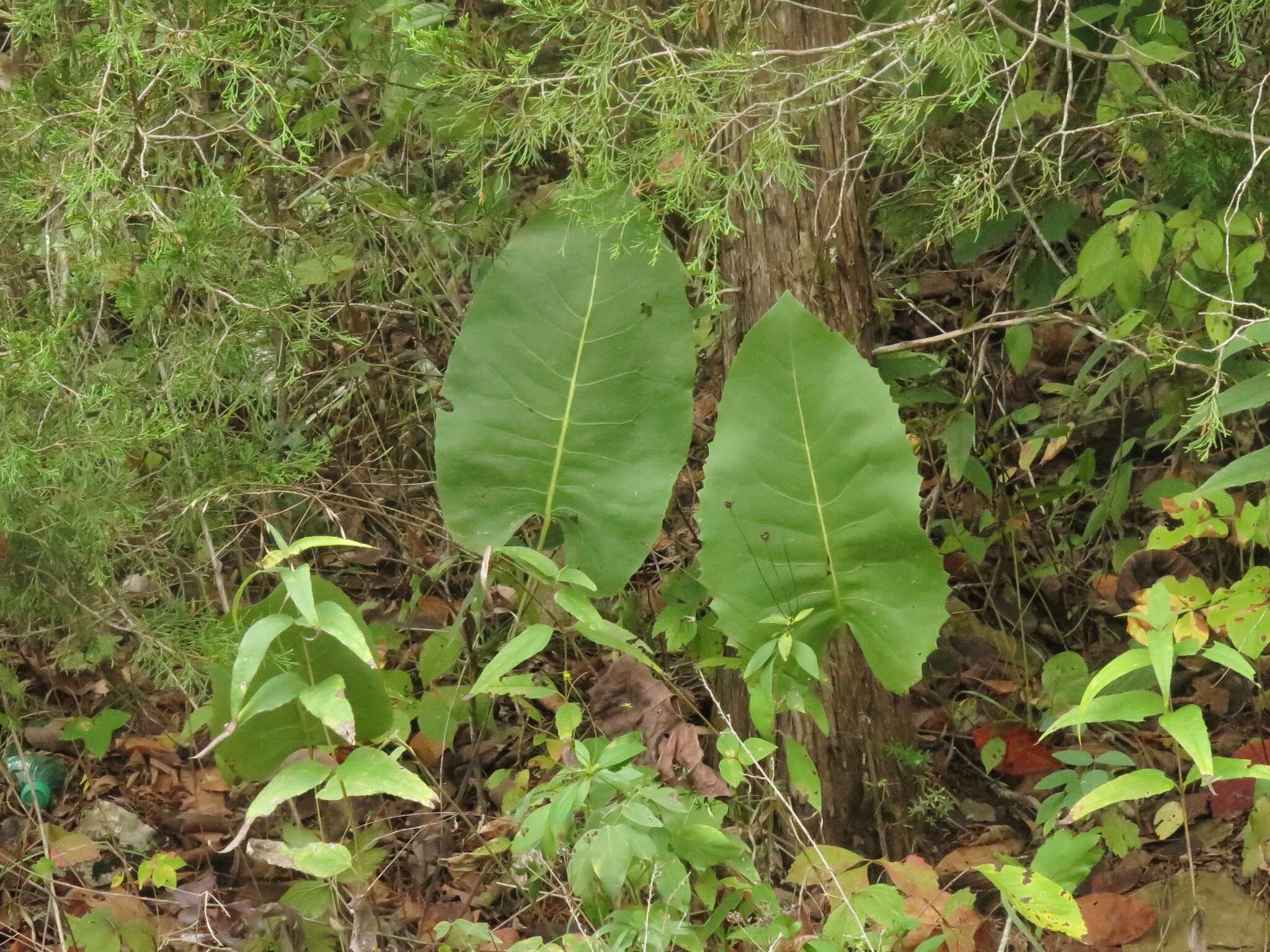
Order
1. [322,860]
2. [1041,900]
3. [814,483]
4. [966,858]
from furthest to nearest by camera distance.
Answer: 1. [966,858]
2. [814,483]
3. [322,860]
4. [1041,900]

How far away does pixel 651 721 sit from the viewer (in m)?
2.05

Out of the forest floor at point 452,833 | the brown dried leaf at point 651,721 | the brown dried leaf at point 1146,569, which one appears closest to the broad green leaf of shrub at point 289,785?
the forest floor at point 452,833

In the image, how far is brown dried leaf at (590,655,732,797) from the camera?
193 centimetres

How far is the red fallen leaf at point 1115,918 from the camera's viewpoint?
1.79 m

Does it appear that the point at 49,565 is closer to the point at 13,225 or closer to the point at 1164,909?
the point at 13,225

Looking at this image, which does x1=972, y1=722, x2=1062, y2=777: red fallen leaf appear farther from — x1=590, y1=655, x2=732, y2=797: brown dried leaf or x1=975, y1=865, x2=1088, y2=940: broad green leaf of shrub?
x1=975, y1=865, x2=1088, y2=940: broad green leaf of shrub

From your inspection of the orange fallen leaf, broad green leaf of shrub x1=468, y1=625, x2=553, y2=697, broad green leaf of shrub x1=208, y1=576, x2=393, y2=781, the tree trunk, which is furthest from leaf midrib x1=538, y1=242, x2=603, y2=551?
the orange fallen leaf

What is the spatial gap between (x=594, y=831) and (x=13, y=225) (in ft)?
4.41

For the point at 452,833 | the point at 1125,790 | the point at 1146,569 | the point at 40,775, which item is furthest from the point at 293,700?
the point at 1146,569

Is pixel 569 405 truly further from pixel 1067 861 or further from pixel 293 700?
pixel 1067 861

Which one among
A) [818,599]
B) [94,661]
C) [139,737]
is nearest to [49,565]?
[94,661]

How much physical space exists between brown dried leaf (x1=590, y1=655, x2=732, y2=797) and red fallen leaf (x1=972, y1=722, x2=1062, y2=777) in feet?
2.01

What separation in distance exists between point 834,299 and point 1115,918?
1.05 meters

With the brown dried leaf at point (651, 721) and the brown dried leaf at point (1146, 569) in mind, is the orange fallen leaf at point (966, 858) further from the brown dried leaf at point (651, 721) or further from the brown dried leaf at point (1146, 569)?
the brown dried leaf at point (1146, 569)
